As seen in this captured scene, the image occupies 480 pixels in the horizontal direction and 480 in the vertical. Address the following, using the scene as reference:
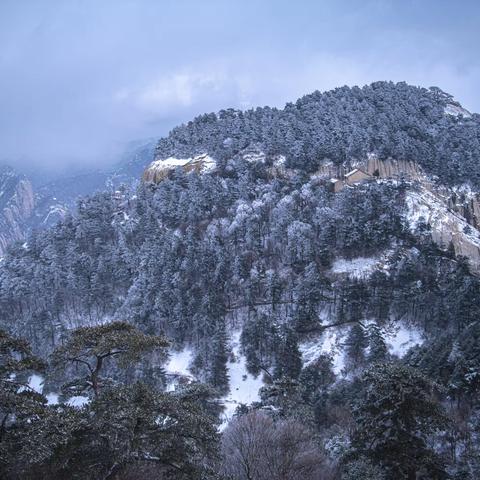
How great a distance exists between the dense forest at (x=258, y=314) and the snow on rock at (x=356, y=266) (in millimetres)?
1071

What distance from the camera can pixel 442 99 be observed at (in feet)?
495

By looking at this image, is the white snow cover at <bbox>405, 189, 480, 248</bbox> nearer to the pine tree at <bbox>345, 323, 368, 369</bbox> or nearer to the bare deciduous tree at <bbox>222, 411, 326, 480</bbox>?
the pine tree at <bbox>345, 323, 368, 369</bbox>

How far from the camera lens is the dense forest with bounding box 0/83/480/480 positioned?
47.4 feet

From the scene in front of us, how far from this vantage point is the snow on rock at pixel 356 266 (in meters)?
77.3

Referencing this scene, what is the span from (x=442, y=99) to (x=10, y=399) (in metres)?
165

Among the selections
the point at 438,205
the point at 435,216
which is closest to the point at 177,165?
the point at 438,205

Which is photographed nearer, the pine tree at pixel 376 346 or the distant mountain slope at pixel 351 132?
the pine tree at pixel 376 346

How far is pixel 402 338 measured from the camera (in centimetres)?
6662

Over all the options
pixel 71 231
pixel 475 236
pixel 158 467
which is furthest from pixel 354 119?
pixel 158 467

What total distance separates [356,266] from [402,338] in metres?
16.6

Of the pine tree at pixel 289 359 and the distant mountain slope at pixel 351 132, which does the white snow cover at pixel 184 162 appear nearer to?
the distant mountain slope at pixel 351 132

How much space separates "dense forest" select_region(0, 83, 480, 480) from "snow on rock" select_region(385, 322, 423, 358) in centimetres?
109

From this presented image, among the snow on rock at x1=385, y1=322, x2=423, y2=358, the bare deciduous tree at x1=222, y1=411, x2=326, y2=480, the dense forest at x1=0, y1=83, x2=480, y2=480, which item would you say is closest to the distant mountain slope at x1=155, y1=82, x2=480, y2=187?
the dense forest at x1=0, y1=83, x2=480, y2=480

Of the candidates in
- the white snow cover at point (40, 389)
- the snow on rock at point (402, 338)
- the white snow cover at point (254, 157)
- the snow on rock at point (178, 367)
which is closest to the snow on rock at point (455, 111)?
the white snow cover at point (254, 157)
